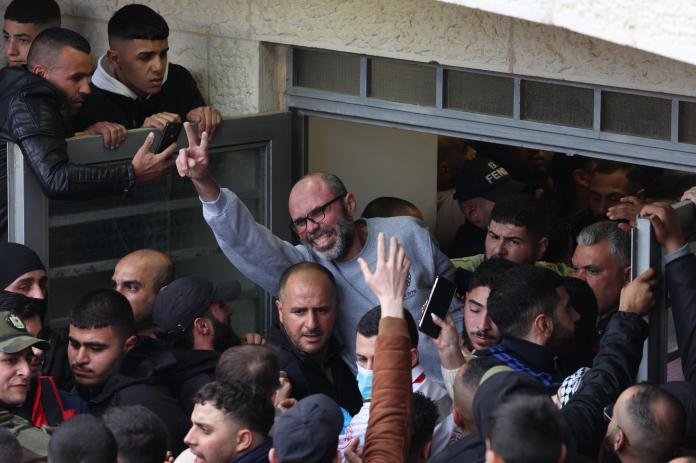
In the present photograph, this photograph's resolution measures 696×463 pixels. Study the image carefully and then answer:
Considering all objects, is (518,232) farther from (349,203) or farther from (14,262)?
(14,262)

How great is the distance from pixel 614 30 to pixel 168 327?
2.10 meters

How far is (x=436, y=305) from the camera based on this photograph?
16.0 ft

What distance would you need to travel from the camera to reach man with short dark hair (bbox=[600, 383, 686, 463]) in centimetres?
403

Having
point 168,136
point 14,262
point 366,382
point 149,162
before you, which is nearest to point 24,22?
point 168,136

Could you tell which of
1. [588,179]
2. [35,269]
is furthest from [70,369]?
[588,179]

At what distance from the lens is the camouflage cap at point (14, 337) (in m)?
4.74

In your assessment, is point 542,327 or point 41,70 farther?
point 41,70

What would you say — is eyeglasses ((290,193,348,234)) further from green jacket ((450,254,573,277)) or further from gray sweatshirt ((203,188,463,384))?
green jacket ((450,254,573,277))

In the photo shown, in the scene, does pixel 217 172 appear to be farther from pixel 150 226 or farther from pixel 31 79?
pixel 31 79

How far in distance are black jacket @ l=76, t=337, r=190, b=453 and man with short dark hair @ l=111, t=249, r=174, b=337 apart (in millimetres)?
453

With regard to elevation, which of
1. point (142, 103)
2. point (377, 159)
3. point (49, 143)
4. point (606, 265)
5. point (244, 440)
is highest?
point (142, 103)

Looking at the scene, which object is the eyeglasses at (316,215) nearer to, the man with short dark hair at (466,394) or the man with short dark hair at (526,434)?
the man with short dark hair at (466,394)

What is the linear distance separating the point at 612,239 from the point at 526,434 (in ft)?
8.43

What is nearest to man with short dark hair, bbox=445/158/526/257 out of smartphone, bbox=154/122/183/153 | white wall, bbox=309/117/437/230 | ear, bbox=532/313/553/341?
white wall, bbox=309/117/437/230
